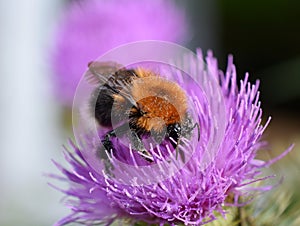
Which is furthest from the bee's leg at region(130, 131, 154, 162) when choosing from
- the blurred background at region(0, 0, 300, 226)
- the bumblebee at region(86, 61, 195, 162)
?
the blurred background at region(0, 0, 300, 226)

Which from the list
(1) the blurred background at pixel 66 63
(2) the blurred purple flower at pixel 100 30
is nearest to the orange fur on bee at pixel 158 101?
(1) the blurred background at pixel 66 63

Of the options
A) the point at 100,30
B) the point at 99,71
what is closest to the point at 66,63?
the point at 100,30

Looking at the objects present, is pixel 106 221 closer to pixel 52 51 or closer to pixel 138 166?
pixel 138 166

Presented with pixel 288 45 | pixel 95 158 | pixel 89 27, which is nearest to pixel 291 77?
pixel 89 27

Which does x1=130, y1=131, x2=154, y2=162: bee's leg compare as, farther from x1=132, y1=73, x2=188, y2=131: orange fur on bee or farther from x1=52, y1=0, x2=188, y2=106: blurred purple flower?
x1=52, y1=0, x2=188, y2=106: blurred purple flower

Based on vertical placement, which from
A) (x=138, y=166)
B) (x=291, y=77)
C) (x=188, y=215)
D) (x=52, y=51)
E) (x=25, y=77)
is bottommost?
(x=188, y=215)

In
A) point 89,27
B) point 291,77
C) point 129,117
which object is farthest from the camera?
point 89,27

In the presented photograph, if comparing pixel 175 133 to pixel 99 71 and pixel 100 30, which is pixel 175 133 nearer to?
pixel 99 71
